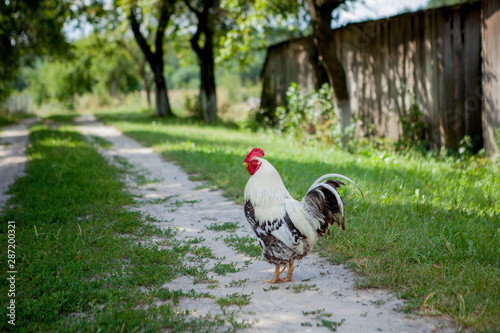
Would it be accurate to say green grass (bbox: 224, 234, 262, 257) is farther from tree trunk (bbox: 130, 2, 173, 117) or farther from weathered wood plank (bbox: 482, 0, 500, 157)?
tree trunk (bbox: 130, 2, 173, 117)

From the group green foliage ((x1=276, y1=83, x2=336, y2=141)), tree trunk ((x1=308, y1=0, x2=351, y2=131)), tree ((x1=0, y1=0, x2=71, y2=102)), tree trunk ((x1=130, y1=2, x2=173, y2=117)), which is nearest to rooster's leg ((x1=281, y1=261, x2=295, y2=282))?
tree trunk ((x1=308, y1=0, x2=351, y2=131))

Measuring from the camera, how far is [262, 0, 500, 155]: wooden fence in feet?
24.9

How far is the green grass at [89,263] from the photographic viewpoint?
3027 mm

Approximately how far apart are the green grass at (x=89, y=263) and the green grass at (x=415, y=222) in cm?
166

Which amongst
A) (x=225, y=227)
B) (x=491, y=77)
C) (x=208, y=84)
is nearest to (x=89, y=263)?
(x=225, y=227)

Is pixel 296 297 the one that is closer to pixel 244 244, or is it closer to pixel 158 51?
pixel 244 244

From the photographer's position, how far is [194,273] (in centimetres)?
394

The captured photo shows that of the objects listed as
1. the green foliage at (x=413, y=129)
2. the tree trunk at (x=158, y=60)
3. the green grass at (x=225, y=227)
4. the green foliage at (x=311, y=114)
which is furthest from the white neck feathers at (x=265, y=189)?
the tree trunk at (x=158, y=60)

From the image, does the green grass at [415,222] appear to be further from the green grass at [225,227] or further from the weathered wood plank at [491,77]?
the green grass at [225,227]

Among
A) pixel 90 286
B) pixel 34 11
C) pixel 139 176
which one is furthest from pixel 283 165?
pixel 34 11

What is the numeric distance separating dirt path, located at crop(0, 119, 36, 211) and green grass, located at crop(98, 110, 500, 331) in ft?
11.6

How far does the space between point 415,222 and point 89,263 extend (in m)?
3.92

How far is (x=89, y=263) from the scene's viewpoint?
13.2ft

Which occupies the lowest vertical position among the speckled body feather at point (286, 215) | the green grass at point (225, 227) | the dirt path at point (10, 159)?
the green grass at point (225, 227)
